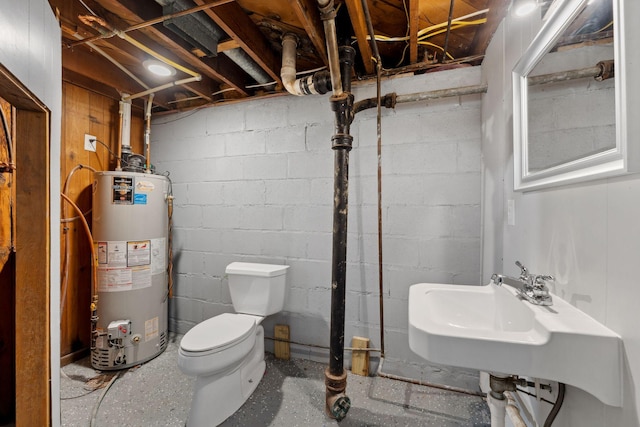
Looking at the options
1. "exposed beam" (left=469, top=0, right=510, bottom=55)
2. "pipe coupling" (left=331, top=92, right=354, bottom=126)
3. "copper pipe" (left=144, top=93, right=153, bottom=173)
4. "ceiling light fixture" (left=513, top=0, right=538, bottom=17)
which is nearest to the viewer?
"ceiling light fixture" (left=513, top=0, right=538, bottom=17)

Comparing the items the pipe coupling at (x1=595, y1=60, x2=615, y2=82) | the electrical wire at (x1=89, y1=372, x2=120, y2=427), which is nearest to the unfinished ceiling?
the pipe coupling at (x1=595, y1=60, x2=615, y2=82)

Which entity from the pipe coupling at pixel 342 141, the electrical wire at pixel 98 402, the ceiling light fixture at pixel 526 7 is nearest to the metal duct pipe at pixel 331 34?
the pipe coupling at pixel 342 141

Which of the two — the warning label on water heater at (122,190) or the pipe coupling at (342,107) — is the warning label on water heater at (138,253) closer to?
the warning label on water heater at (122,190)

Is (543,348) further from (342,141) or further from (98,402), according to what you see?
(98,402)

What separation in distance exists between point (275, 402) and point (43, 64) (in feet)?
6.31

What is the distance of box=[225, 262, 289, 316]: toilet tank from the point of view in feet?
6.10

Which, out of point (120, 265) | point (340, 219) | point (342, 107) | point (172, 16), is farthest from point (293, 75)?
point (120, 265)

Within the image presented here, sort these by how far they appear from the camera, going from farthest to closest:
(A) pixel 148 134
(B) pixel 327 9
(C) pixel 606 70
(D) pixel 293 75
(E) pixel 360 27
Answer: (A) pixel 148 134 → (D) pixel 293 75 → (E) pixel 360 27 → (B) pixel 327 9 → (C) pixel 606 70

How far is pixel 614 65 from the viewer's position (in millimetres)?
644

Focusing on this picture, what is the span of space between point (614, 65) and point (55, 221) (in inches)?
72.3

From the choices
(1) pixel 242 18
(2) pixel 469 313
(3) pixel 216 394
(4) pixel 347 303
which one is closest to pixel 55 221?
(3) pixel 216 394

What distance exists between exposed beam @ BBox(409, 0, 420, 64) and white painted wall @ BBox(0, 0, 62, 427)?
1420mm

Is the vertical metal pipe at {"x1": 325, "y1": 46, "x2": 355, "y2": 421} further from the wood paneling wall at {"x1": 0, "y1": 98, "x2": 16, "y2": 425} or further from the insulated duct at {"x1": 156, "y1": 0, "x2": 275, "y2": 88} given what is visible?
the wood paneling wall at {"x1": 0, "y1": 98, "x2": 16, "y2": 425}

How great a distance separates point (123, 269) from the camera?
1916 mm
